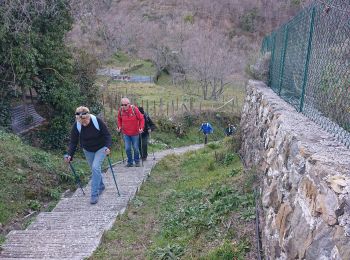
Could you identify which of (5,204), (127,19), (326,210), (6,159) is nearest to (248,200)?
(326,210)

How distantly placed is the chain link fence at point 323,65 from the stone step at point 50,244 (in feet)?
11.8

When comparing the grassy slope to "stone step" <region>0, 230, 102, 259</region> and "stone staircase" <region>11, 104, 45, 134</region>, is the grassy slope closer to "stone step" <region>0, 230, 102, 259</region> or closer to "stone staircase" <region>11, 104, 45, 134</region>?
"stone staircase" <region>11, 104, 45, 134</region>

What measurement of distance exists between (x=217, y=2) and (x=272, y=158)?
7333cm

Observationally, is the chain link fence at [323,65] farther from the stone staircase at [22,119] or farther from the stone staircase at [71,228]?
the stone staircase at [22,119]

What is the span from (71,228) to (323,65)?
4568 mm

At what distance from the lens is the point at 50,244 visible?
5.97 meters

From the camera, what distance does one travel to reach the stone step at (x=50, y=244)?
5.71 m

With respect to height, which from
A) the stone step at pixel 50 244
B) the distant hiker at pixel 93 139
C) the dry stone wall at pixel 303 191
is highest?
the dry stone wall at pixel 303 191

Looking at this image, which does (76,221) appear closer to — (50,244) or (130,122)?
(50,244)

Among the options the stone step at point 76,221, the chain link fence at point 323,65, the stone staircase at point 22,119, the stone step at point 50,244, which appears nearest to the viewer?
the chain link fence at point 323,65

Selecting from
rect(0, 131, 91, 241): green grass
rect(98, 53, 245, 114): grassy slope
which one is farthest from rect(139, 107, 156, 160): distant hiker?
rect(98, 53, 245, 114): grassy slope

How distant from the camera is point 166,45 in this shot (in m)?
48.5

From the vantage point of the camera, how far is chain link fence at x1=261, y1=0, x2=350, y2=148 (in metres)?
3.85

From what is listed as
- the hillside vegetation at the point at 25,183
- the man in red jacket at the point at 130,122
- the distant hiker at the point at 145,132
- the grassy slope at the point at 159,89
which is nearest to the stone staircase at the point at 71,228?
the hillside vegetation at the point at 25,183
